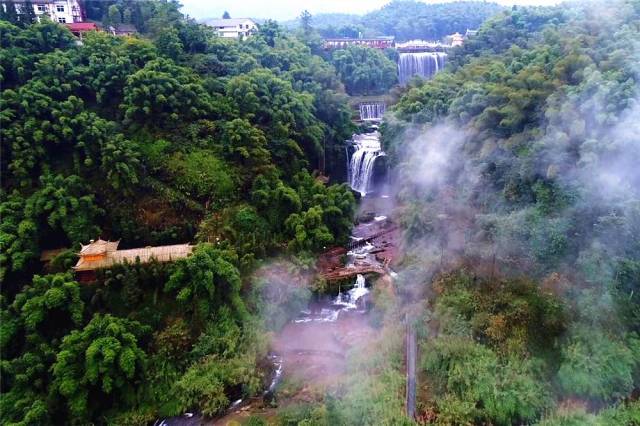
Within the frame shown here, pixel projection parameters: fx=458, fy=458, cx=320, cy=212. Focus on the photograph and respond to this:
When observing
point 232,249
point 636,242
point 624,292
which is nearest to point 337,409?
point 232,249

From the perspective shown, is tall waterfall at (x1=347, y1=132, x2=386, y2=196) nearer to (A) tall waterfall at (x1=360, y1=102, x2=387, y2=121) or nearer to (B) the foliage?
(A) tall waterfall at (x1=360, y1=102, x2=387, y2=121)

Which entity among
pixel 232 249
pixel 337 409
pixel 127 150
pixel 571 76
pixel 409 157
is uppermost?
pixel 571 76

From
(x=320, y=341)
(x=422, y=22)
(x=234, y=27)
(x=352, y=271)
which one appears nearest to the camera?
(x=320, y=341)

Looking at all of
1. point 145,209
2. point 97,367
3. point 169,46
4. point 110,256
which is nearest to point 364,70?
point 169,46

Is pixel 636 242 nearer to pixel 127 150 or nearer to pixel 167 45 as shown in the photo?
pixel 127 150

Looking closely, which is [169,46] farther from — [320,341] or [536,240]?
[536,240]

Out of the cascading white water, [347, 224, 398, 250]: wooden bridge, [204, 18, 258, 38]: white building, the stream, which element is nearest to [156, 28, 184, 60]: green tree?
the stream

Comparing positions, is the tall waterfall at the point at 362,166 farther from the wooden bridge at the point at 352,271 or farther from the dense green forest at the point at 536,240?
the wooden bridge at the point at 352,271
